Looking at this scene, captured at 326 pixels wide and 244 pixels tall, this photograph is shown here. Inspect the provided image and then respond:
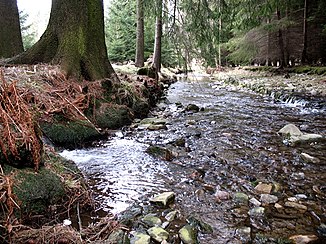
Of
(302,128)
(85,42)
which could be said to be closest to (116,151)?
(85,42)

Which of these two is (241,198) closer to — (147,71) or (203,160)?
(203,160)

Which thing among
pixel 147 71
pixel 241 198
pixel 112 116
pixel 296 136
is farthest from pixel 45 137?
pixel 147 71

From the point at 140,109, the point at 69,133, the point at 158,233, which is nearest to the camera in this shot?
the point at 158,233

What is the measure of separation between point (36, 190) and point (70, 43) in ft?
12.4

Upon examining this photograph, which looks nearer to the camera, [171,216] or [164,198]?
[171,216]

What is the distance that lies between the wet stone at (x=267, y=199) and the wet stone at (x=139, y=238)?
116 centimetres

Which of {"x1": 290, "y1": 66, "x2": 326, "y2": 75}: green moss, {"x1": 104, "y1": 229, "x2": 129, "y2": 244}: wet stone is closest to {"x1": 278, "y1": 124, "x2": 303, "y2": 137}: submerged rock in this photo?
{"x1": 104, "y1": 229, "x2": 129, "y2": 244}: wet stone

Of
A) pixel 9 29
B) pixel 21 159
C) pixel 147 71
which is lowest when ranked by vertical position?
pixel 21 159

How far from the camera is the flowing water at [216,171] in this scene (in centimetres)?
220

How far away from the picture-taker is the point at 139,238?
1.90 m

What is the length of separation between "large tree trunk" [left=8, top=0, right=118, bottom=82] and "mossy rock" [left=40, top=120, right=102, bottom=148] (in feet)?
4.09

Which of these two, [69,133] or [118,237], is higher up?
[69,133]

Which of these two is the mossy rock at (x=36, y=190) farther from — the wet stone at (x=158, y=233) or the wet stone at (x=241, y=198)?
the wet stone at (x=241, y=198)

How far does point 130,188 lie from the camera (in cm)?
272
